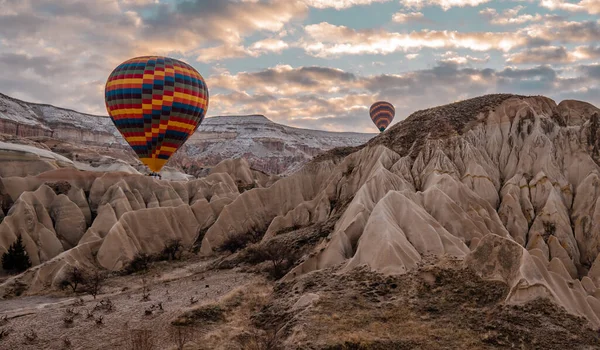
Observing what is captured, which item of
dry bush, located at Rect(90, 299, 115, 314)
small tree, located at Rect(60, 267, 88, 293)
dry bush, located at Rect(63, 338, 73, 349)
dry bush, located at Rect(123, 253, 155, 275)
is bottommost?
dry bush, located at Rect(123, 253, 155, 275)

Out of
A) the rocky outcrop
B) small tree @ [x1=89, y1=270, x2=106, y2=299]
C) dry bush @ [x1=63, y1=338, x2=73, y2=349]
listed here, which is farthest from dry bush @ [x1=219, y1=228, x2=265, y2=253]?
dry bush @ [x1=63, y1=338, x2=73, y2=349]

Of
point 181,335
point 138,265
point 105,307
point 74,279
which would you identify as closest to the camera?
point 181,335

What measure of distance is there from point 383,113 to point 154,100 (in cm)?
7459

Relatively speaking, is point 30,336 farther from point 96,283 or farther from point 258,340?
point 96,283

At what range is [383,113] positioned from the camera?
112m

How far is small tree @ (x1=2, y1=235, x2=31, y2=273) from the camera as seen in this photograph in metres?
36.5

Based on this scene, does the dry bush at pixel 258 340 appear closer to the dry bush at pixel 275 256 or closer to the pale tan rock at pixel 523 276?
the pale tan rock at pixel 523 276

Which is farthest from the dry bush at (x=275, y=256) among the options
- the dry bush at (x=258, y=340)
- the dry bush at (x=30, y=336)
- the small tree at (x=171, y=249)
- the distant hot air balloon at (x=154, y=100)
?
the distant hot air balloon at (x=154, y=100)

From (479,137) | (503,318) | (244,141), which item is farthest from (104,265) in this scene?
(244,141)

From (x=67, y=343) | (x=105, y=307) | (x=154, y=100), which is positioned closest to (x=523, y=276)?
(x=67, y=343)

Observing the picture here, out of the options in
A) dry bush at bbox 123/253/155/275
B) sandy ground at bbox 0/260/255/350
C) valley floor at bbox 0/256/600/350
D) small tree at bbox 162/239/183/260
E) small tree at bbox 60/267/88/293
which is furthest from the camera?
small tree at bbox 162/239/183/260

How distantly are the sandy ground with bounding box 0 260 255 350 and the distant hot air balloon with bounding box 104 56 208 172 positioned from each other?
24.0 metres

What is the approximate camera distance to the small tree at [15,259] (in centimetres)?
3650

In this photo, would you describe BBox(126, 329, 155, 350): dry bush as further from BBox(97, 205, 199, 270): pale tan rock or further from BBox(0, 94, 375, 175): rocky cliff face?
BBox(0, 94, 375, 175): rocky cliff face
